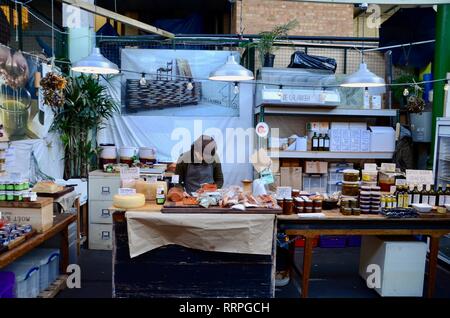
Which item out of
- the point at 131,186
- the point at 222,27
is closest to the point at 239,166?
the point at 131,186

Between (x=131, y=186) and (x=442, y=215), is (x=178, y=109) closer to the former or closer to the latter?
(x=131, y=186)

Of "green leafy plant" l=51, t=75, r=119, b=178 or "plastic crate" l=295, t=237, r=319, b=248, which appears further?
"green leafy plant" l=51, t=75, r=119, b=178

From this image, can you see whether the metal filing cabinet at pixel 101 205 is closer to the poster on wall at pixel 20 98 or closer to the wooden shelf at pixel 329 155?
the poster on wall at pixel 20 98

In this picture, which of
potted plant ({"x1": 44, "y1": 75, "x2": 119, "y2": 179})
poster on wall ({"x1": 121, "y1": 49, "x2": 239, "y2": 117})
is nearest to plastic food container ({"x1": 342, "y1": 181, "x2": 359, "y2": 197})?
poster on wall ({"x1": 121, "y1": 49, "x2": 239, "y2": 117})

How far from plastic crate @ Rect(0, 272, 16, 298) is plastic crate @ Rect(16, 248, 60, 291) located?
0.42 m

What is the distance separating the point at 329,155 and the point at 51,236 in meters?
4.24

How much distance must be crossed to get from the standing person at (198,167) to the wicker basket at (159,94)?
2.29 meters

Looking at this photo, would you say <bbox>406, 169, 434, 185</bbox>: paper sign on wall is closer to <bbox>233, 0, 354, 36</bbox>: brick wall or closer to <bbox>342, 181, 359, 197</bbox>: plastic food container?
<bbox>342, 181, 359, 197</bbox>: plastic food container

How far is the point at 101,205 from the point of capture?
5.30m

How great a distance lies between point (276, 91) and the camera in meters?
6.12

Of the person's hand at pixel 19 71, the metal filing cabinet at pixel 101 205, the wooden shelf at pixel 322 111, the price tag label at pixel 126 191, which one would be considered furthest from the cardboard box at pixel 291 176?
the person's hand at pixel 19 71

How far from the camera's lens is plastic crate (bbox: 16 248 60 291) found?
3548 millimetres

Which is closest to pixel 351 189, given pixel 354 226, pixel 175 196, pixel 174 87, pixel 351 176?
pixel 351 176

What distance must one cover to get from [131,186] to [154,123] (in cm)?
313
